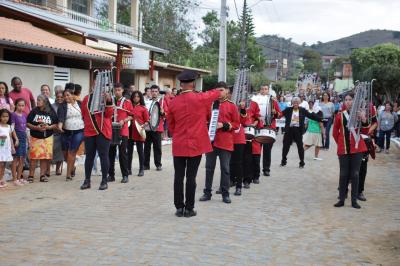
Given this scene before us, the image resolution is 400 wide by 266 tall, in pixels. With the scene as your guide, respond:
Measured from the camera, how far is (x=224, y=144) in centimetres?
853

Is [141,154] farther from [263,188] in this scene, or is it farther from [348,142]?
[348,142]

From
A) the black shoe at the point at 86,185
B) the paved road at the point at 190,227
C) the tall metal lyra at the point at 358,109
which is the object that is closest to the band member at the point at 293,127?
the paved road at the point at 190,227

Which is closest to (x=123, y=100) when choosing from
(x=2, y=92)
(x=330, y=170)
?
(x=2, y=92)

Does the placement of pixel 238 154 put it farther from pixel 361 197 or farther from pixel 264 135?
pixel 361 197

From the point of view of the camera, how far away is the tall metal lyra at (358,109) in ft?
27.9

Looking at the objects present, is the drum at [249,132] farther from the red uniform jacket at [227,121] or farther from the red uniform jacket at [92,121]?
the red uniform jacket at [92,121]

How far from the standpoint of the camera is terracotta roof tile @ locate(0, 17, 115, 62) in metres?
12.7

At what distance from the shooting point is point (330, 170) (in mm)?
12758

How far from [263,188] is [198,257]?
15.4ft

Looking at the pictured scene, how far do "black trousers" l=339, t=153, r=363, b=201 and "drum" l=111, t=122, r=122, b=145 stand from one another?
3.91 metres

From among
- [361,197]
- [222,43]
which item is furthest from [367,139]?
[222,43]

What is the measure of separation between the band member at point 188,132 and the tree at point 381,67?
28.2m

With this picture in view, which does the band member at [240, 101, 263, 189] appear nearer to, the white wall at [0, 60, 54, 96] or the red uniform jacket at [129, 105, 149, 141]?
the red uniform jacket at [129, 105, 149, 141]

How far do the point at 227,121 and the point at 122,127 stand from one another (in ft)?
8.24
